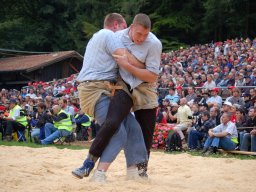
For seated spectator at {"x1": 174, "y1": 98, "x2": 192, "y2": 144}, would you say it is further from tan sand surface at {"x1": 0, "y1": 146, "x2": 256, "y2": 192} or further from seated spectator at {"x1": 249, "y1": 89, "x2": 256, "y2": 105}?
tan sand surface at {"x1": 0, "y1": 146, "x2": 256, "y2": 192}

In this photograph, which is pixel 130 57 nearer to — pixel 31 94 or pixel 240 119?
pixel 240 119

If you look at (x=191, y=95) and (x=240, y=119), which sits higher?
(x=191, y=95)

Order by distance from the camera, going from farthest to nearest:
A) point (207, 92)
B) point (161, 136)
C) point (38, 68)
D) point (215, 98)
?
1. point (38, 68)
2. point (207, 92)
3. point (215, 98)
4. point (161, 136)

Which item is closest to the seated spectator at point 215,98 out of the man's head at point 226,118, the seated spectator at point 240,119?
the seated spectator at point 240,119

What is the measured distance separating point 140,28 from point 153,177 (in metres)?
1.93

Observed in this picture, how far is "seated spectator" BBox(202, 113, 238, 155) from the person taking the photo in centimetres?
1076

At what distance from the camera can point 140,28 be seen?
5332mm

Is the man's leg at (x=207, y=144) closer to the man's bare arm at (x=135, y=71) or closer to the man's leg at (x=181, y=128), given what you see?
the man's leg at (x=181, y=128)

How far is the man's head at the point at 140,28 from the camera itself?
17.4 feet

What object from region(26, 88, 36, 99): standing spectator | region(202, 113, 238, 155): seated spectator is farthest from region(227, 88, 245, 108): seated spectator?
region(26, 88, 36, 99): standing spectator

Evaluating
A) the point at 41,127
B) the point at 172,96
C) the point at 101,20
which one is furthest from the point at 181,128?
the point at 101,20

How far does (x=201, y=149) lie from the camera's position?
11664mm

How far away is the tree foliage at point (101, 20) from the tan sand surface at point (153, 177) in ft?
82.6

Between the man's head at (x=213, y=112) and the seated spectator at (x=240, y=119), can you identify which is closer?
the seated spectator at (x=240, y=119)
